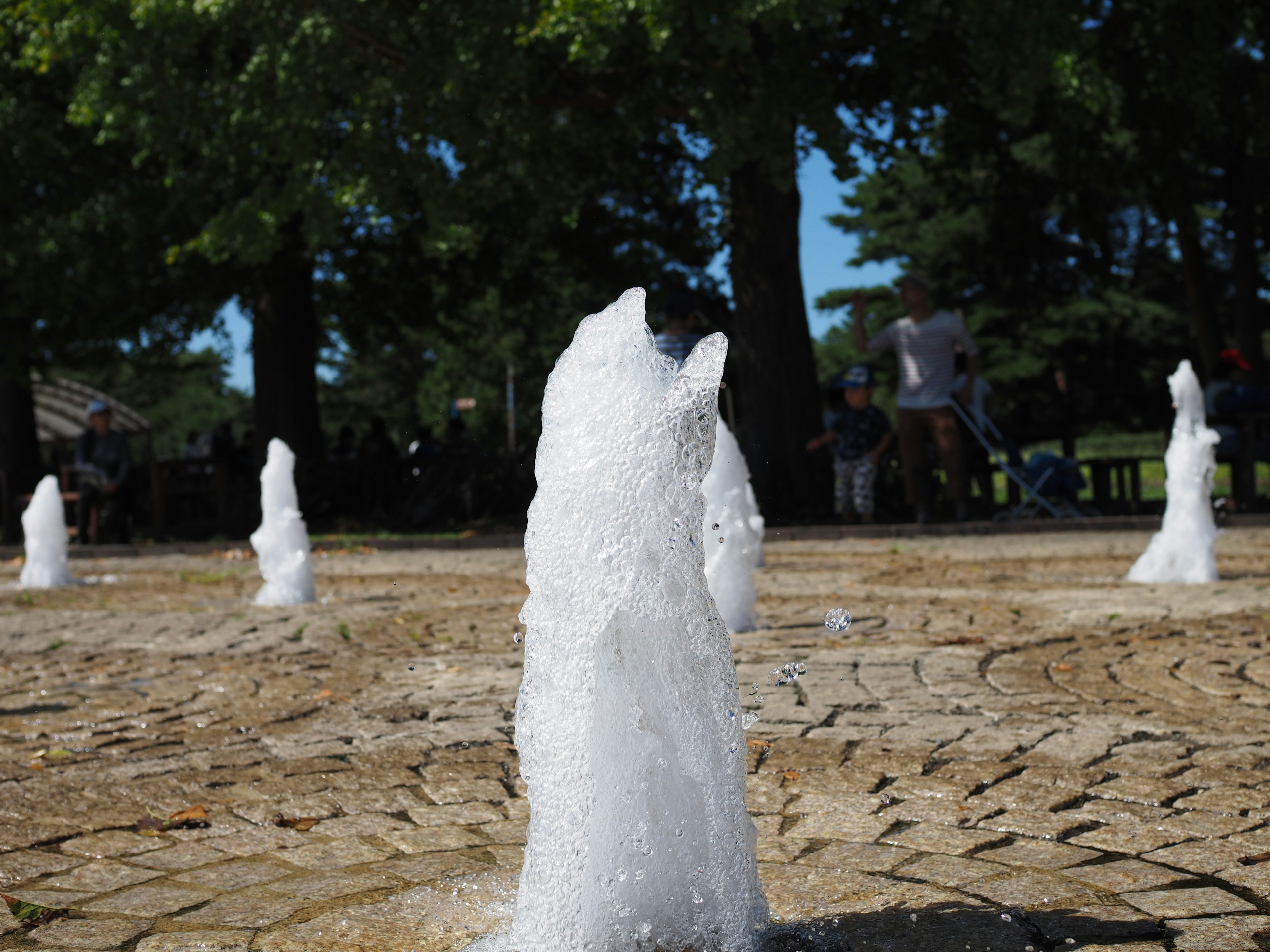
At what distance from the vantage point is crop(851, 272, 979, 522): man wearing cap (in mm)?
12672

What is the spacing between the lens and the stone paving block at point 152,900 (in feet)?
9.76

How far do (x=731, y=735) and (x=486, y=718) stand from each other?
7.29 feet

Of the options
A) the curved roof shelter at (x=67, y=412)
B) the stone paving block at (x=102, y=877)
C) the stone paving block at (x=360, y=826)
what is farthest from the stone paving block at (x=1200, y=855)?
the curved roof shelter at (x=67, y=412)

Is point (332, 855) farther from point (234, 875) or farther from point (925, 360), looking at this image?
point (925, 360)

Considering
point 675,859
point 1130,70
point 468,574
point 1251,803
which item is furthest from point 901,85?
point 675,859

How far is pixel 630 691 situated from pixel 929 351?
1052cm

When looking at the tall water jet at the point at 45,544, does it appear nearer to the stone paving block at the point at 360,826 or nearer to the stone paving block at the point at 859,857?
the stone paving block at the point at 360,826

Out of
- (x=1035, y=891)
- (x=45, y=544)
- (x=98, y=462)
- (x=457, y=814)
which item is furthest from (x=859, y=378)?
(x=1035, y=891)

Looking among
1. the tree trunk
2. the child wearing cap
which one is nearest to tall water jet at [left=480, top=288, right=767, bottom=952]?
the child wearing cap

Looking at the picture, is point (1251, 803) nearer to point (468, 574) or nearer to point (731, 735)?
point (731, 735)

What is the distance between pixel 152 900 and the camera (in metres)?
3.05

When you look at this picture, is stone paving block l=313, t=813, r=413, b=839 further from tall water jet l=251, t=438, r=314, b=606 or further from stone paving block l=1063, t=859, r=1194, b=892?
tall water jet l=251, t=438, r=314, b=606

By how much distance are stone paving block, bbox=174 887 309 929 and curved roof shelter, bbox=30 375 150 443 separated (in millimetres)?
29751

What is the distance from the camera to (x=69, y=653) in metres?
7.06
